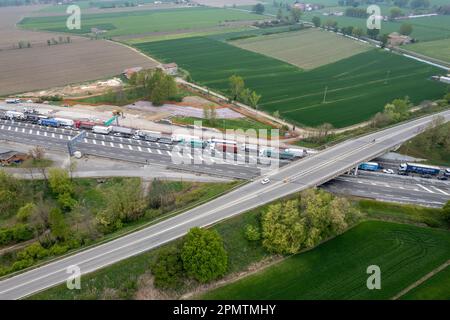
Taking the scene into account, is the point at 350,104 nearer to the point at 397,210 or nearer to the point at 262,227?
the point at 397,210

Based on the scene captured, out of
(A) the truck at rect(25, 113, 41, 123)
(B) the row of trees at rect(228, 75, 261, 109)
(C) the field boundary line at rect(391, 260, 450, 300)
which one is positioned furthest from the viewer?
(B) the row of trees at rect(228, 75, 261, 109)

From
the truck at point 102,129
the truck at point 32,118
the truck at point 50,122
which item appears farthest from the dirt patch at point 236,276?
the truck at point 32,118

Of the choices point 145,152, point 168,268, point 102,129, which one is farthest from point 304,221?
point 102,129

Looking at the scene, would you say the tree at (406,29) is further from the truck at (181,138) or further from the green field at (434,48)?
the truck at (181,138)

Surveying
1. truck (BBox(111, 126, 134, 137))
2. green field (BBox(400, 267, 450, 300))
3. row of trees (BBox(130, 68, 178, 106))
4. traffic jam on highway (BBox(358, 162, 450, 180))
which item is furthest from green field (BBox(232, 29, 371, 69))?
green field (BBox(400, 267, 450, 300))

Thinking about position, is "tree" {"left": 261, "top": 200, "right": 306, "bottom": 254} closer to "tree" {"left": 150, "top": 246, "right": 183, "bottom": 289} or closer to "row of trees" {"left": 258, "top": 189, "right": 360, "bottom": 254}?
"row of trees" {"left": 258, "top": 189, "right": 360, "bottom": 254}
